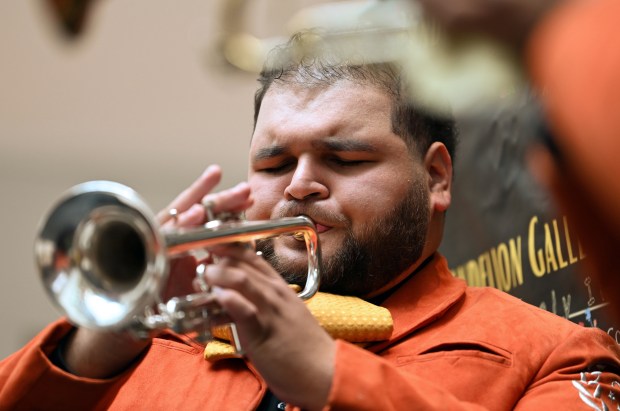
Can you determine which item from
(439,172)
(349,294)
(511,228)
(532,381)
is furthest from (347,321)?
(511,228)

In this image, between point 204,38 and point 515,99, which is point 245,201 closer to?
point 515,99

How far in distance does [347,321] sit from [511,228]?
90 centimetres

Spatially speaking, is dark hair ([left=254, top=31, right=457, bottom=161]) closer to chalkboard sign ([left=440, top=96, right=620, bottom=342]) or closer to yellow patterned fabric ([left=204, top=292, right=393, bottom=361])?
chalkboard sign ([left=440, top=96, right=620, bottom=342])

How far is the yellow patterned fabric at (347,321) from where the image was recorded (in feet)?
5.26

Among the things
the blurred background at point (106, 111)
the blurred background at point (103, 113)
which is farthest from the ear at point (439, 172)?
the blurred background at point (106, 111)

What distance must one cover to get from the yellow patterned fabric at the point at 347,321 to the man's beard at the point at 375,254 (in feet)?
0.24

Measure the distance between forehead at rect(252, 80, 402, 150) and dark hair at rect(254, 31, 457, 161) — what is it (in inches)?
0.7

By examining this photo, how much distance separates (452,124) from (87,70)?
8.52ft

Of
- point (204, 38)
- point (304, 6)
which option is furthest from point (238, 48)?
point (204, 38)

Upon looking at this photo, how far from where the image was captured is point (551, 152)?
603 millimetres

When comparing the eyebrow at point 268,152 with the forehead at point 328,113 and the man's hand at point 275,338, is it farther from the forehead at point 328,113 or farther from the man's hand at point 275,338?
the man's hand at point 275,338

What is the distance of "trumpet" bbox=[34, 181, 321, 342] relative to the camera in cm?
124

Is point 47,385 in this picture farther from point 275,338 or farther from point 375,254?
point 375,254

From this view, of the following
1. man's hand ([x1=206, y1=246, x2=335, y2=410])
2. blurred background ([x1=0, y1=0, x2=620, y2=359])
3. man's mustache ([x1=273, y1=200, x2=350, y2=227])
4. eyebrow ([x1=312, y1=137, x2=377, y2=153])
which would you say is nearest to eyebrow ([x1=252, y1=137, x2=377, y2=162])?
eyebrow ([x1=312, y1=137, x2=377, y2=153])
